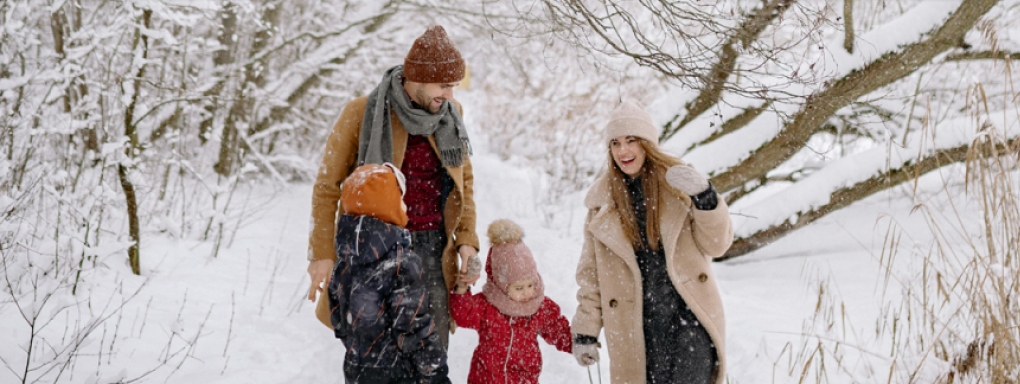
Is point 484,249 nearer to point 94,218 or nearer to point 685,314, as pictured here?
point 94,218

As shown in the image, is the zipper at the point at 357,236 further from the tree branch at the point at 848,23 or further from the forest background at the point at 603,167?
the tree branch at the point at 848,23

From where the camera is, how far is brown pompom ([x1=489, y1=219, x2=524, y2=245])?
307 cm

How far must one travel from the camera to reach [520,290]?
2998 millimetres

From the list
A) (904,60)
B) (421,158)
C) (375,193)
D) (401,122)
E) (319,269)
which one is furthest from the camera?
(904,60)

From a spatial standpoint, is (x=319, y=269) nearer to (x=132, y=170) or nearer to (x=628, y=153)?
(x=628, y=153)

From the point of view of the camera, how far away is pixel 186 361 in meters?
3.54

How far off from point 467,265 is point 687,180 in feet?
3.34

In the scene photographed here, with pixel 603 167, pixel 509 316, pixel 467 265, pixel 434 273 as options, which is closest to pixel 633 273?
pixel 509 316

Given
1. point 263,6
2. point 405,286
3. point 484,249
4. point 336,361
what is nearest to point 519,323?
point 405,286

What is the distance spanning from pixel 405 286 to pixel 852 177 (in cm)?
444

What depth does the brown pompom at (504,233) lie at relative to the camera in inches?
121

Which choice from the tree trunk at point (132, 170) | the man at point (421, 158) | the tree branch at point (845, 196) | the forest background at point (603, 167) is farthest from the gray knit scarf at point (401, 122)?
the tree branch at point (845, 196)

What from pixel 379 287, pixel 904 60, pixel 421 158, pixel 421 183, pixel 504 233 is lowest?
pixel 379 287

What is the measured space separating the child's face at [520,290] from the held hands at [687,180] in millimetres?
812
